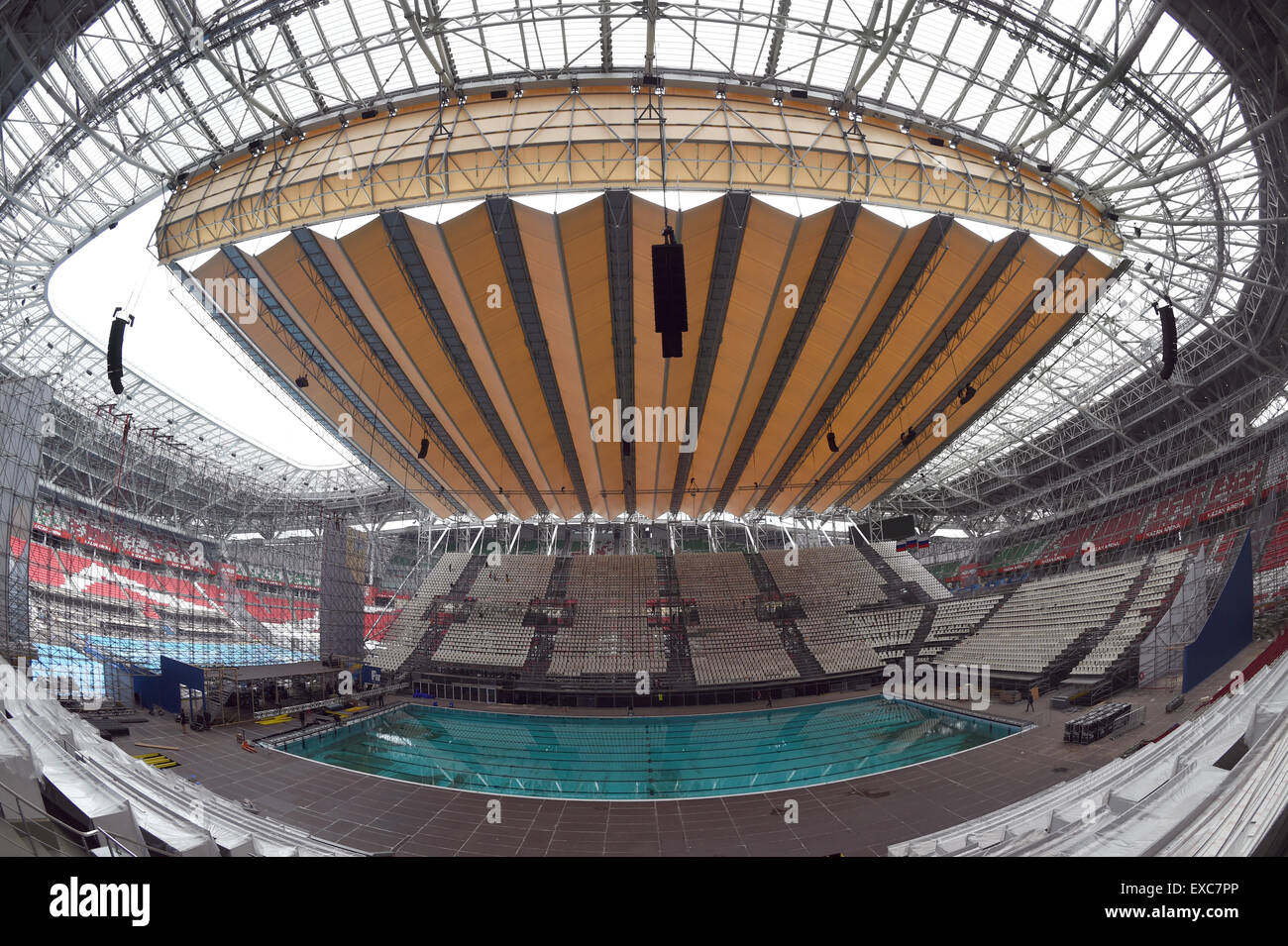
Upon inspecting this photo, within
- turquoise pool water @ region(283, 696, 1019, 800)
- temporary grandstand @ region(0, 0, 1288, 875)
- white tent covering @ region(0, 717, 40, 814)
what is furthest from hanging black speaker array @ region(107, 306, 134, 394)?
turquoise pool water @ region(283, 696, 1019, 800)

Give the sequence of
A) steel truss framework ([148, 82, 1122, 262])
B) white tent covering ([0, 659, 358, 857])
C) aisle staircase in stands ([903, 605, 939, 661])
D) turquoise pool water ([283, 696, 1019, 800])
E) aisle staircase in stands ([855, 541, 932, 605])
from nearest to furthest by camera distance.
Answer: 1. white tent covering ([0, 659, 358, 857])
2. steel truss framework ([148, 82, 1122, 262])
3. turquoise pool water ([283, 696, 1019, 800])
4. aisle staircase in stands ([903, 605, 939, 661])
5. aisle staircase in stands ([855, 541, 932, 605])

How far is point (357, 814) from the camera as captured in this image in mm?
13219

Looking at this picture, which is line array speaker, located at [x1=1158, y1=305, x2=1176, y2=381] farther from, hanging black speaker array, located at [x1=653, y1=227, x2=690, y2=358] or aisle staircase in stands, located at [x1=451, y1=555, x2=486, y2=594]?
aisle staircase in stands, located at [x1=451, y1=555, x2=486, y2=594]

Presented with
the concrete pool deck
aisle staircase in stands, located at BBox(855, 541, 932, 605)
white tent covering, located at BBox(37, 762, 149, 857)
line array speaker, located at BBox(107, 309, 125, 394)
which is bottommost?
the concrete pool deck

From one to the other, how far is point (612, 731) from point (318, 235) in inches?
812

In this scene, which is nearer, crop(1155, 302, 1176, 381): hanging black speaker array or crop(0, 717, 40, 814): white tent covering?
crop(0, 717, 40, 814): white tent covering

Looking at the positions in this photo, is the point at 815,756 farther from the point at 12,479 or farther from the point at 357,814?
the point at 12,479

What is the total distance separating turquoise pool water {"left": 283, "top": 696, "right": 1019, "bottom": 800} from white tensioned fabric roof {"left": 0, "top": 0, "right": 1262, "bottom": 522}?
54.0 ft

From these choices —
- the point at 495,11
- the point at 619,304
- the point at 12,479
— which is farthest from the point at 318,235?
the point at 12,479

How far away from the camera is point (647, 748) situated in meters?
21.7

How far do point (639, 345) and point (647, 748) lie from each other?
47.2ft

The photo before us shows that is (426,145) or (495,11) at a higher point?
(495,11)

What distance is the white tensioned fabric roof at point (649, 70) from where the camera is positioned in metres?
11.5

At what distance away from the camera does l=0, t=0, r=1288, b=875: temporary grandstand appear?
1141 cm
